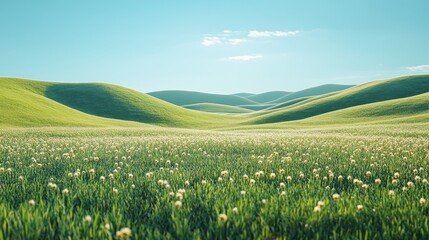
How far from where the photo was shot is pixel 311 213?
4.07 meters

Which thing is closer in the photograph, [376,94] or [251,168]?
[251,168]

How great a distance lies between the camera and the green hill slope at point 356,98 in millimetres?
104125

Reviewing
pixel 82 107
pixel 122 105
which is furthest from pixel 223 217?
pixel 82 107

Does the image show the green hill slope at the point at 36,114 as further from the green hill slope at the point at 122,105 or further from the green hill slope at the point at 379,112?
the green hill slope at the point at 379,112

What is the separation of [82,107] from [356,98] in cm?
9636

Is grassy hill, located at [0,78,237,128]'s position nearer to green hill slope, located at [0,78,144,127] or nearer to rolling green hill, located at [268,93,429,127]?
green hill slope, located at [0,78,144,127]

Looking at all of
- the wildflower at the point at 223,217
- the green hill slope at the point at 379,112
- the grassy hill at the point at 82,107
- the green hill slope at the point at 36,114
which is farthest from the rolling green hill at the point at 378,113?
the wildflower at the point at 223,217

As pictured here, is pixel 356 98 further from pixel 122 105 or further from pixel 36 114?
pixel 36 114

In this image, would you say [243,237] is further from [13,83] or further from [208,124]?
[13,83]

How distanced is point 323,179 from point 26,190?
5674 millimetres

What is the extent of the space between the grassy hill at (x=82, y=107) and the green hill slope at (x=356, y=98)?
18.9 m

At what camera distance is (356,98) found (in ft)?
378

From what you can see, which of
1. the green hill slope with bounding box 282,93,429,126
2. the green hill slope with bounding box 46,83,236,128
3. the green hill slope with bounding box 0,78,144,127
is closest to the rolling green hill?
the green hill slope with bounding box 282,93,429,126

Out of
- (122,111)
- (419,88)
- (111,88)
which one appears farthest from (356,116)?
(111,88)
